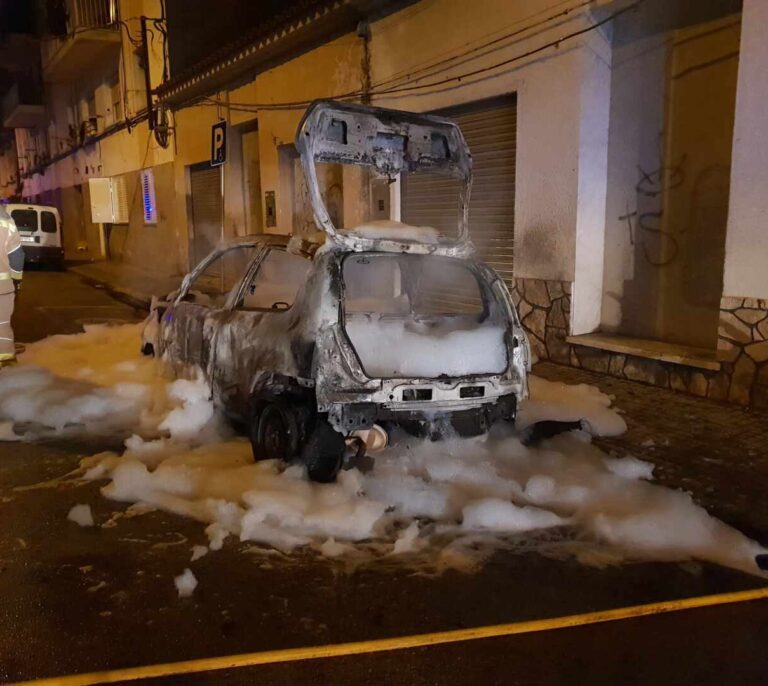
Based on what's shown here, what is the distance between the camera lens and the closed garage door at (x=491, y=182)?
8984mm

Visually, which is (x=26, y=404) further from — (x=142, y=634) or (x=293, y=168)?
(x=293, y=168)

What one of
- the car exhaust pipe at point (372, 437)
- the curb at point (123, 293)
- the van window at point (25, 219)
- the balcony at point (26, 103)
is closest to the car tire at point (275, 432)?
the car exhaust pipe at point (372, 437)

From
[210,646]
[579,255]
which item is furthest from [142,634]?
[579,255]

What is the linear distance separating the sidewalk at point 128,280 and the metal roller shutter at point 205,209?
1.06m

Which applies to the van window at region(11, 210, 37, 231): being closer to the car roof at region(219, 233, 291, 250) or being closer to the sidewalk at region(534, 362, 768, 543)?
the car roof at region(219, 233, 291, 250)

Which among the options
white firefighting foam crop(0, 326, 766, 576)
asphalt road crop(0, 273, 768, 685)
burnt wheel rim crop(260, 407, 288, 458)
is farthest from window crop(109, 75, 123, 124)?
asphalt road crop(0, 273, 768, 685)

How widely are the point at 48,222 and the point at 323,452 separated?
20.3m

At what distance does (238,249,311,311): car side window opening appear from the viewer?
18.8 feet

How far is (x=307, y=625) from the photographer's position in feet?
10.2

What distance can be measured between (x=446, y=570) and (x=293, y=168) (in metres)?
11.4

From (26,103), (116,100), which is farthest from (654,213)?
(26,103)

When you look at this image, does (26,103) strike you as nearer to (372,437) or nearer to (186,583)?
(372,437)

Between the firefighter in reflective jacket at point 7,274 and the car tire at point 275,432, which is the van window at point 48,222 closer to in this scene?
the firefighter in reflective jacket at point 7,274

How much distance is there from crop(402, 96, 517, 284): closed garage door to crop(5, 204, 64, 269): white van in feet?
51.5
